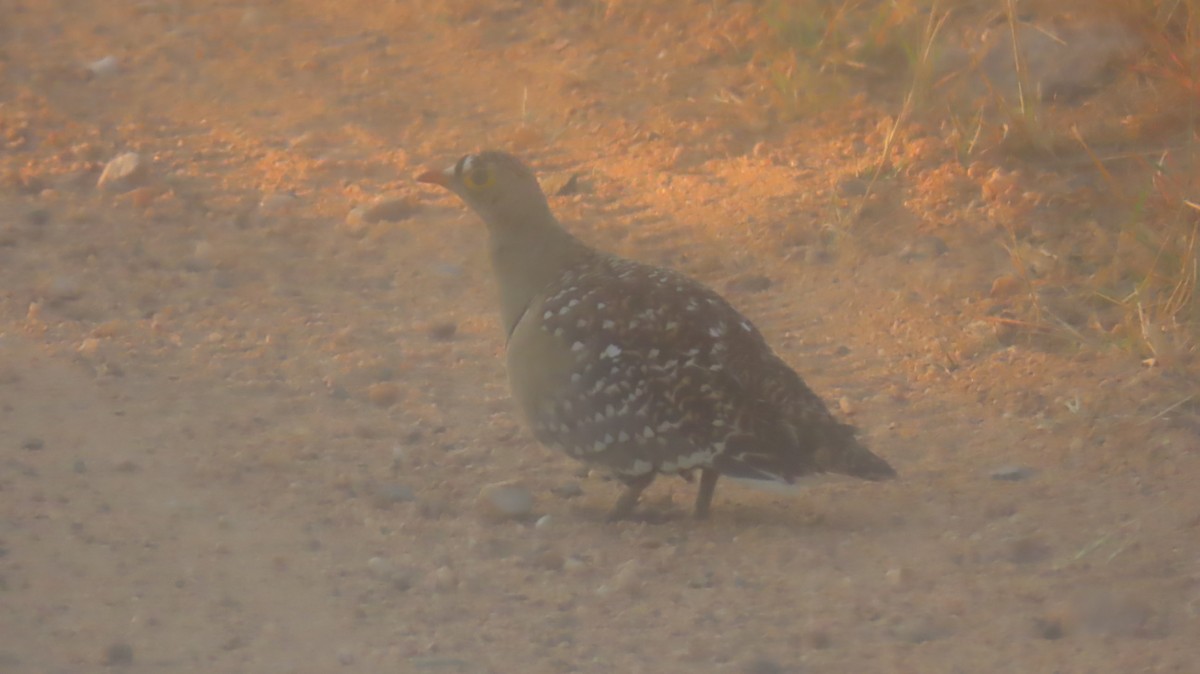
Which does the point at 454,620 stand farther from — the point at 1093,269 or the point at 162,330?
the point at 1093,269

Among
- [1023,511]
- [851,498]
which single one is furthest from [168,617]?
[1023,511]

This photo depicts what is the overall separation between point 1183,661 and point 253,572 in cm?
228

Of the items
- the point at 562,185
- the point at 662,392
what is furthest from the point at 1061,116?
the point at 662,392

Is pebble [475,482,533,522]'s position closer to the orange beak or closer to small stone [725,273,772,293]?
the orange beak

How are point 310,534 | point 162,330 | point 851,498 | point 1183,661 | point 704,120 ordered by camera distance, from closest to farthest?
point 1183,661
point 310,534
point 851,498
point 162,330
point 704,120

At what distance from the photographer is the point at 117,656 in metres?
3.31

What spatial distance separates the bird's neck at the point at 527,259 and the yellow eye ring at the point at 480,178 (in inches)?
6.1

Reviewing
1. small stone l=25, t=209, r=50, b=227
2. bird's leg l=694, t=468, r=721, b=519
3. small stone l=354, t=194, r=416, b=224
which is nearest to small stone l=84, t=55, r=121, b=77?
small stone l=25, t=209, r=50, b=227

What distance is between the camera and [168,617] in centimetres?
351

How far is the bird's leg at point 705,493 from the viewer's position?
421cm

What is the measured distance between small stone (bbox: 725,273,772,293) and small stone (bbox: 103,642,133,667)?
118 inches

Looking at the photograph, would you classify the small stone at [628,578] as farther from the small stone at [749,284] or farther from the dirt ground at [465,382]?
the small stone at [749,284]

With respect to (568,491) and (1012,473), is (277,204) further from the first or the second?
(1012,473)

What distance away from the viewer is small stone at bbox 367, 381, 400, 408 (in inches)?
195
